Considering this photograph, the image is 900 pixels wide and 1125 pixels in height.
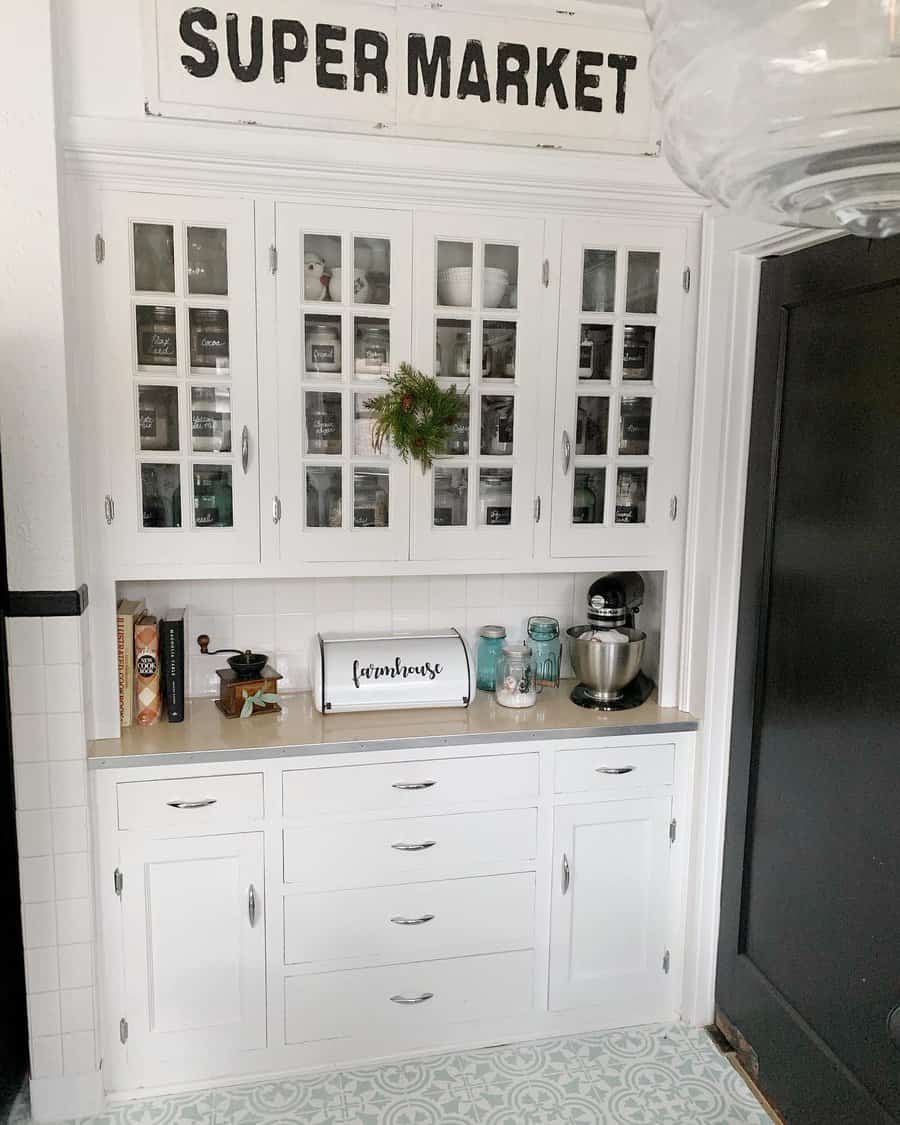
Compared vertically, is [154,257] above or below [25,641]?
above

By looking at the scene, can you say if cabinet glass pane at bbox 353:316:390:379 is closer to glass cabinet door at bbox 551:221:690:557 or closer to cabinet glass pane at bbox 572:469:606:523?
glass cabinet door at bbox 551:221:690:557

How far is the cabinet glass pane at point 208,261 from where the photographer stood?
2170 mm

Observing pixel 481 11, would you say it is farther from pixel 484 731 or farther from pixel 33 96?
pixel 484 731

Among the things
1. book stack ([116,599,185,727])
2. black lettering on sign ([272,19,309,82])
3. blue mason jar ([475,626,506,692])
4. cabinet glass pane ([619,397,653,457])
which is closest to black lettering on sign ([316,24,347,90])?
black lettering on sign ([272,19,309,82])

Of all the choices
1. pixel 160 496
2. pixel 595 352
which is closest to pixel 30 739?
pixel 160 496

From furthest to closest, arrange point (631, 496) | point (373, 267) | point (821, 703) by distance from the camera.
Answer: point (631, 496), point (373, 267), point (821, 703)

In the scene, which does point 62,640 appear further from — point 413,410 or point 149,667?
point 413,410

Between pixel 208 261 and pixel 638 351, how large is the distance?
1149mm

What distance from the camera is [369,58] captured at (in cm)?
217

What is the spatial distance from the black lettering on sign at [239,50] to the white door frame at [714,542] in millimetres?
1213

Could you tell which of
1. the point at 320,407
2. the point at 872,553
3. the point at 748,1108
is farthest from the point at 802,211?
the point at 748,1108

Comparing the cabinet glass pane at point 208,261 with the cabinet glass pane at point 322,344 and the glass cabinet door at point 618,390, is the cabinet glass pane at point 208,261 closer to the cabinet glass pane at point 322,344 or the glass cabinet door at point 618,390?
the cabinet glass pane at point 322,344

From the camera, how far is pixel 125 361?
2.16 meters

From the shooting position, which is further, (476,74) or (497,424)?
(497,424)
